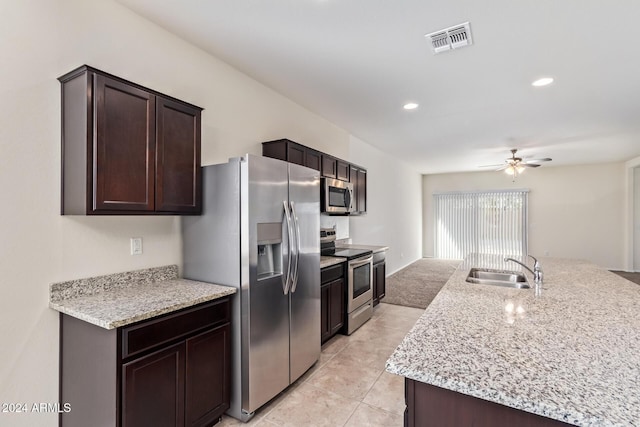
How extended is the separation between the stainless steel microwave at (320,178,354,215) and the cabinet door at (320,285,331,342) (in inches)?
38.1

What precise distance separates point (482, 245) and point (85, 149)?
980cm

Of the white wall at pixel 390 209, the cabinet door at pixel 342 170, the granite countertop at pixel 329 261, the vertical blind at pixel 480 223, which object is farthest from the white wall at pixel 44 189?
the vertical blind at pixel 480 223

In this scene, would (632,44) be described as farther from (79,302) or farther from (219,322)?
(79,302)

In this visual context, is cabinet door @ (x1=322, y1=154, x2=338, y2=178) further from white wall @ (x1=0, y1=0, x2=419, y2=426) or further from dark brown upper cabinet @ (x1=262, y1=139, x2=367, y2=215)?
white wall @ (x1=0, y1=0, x2=419, y2=426)

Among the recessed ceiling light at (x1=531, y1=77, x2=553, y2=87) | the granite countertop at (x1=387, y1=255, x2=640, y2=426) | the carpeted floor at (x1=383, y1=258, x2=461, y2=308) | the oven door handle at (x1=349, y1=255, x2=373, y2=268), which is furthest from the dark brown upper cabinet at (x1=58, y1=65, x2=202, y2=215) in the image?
the carpeted floor at (x1=383, y1=258, x2=461, y2=308)

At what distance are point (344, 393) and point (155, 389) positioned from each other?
1.43 meters

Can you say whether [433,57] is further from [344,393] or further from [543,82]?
[344,393]

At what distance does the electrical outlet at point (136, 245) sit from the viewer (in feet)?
6.95

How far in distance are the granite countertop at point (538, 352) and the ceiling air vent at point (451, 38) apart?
1.91m

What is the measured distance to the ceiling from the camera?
2070 mm

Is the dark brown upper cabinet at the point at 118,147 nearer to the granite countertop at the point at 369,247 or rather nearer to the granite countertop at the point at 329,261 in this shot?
the granite countertop at the point at 329,261

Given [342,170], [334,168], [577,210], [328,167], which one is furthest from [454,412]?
[577,210]

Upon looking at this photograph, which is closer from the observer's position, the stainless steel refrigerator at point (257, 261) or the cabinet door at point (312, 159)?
the stainless steel refrigerator at point (257, 261)

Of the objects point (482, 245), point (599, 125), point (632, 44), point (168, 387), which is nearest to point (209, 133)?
point (168, 387)
